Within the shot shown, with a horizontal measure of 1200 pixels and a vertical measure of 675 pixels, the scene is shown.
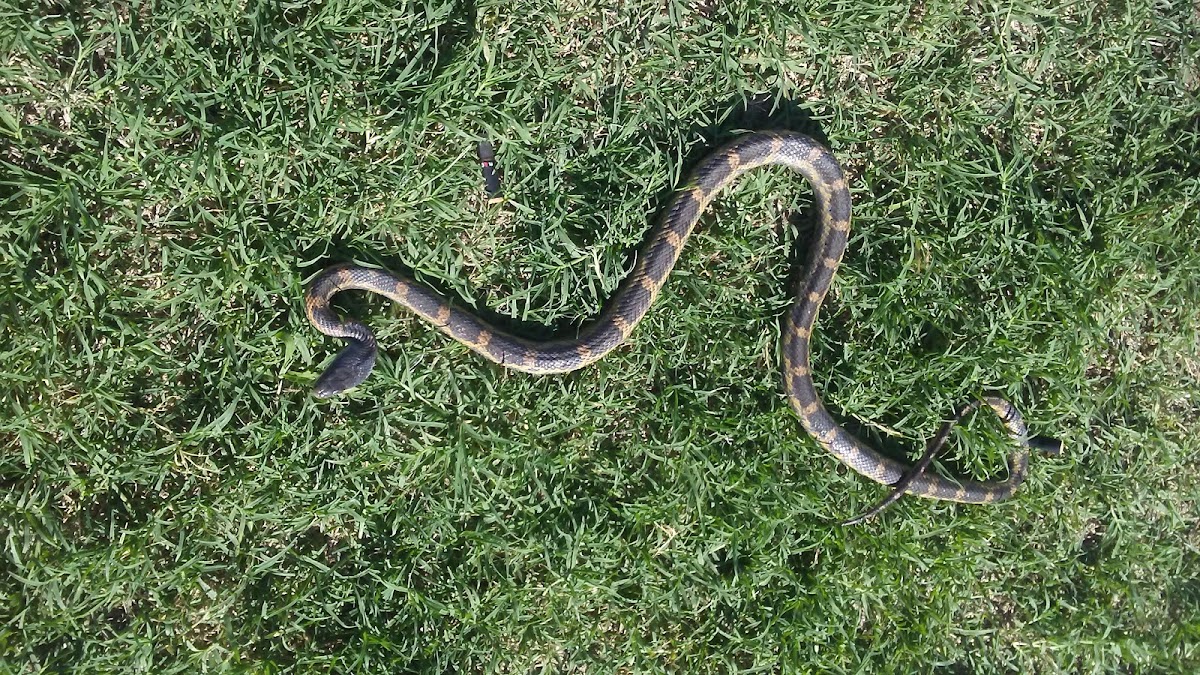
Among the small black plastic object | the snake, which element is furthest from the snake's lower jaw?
the small black plastic object

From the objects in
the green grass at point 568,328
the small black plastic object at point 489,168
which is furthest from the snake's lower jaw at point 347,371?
the small black plastic object at point 489,168

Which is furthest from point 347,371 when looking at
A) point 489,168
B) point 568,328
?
point 489,168

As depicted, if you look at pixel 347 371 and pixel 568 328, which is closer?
pixel 347 371

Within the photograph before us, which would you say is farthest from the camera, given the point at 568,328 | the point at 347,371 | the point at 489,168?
the point at 568,328

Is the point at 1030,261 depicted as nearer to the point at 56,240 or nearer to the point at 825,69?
the point at 825,69

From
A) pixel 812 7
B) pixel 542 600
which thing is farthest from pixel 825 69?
pixel 542 600

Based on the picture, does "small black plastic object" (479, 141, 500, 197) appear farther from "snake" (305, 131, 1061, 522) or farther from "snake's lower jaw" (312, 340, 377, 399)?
"snake's lower jaw" (312, 340, 377, 399)

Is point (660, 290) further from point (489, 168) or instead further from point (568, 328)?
point (489, 168)
